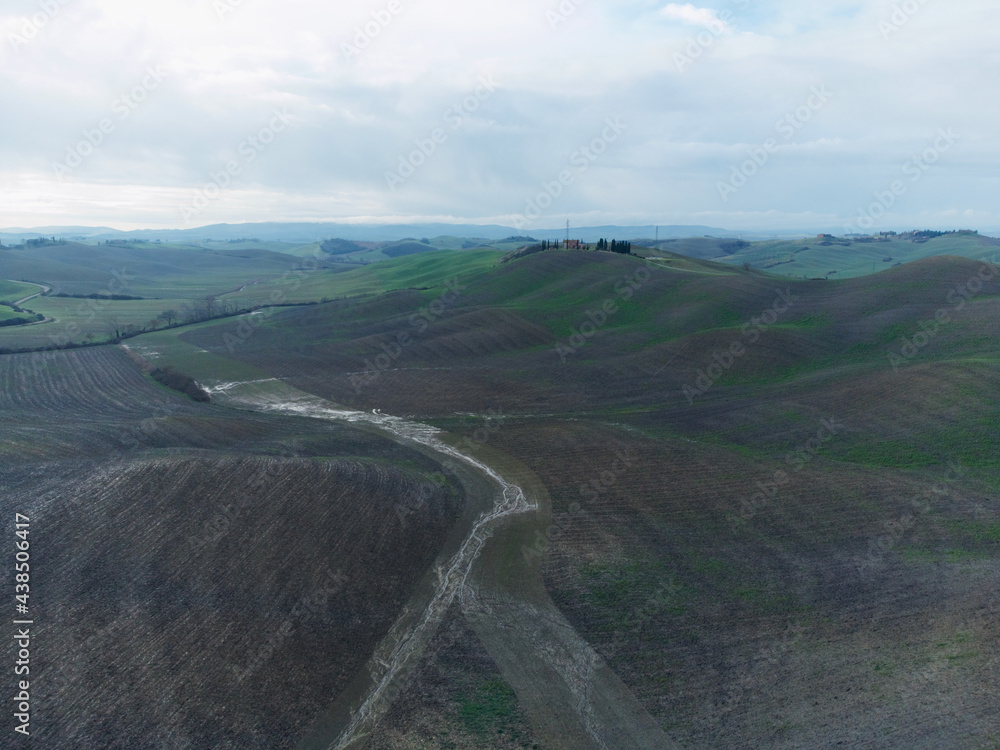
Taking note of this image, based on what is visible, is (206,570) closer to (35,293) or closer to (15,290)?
(35,293)

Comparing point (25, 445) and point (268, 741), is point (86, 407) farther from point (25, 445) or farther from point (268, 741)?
point (268, 741)

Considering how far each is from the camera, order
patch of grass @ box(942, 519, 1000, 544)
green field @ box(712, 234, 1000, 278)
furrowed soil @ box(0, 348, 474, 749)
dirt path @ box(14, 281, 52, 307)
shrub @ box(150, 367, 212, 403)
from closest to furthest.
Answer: furrowed soil @ box(0, 348, 474, 749)
patch of grass @ box(942, 519, 1000, 544)
shrub @ box(150, 367, 212, 403)
dirt path @ box(14, 281, 52, 307)
green field @ box(712, 234, 1000, 278)

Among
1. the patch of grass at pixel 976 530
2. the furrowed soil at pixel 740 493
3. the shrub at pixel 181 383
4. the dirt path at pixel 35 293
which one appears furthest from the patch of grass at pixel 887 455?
the dirt path at pixel 35 293

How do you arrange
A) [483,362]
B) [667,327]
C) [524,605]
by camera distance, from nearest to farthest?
[524,605] → [483,362] → [667,327]

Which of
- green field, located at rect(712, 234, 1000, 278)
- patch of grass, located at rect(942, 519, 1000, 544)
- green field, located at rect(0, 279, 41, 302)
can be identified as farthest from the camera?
green field, located at rect(712, 234, 1000, 278)

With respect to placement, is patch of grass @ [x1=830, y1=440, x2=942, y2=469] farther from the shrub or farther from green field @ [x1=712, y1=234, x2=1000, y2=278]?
green field @ [x1=712, y1=234, x2=1000, y2=278]

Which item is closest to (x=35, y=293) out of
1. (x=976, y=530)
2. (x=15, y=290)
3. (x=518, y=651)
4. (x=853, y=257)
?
(x=15, y=290)

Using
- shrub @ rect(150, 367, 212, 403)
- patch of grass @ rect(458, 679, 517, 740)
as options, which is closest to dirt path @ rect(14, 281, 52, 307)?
shrub @ rect(150, 367, 212, 403)

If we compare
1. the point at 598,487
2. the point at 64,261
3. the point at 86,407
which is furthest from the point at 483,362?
the point at 64,261

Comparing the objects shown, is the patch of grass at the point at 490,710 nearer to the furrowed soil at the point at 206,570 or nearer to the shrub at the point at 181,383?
the furrowed soil at the point at 206,570
